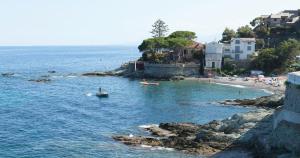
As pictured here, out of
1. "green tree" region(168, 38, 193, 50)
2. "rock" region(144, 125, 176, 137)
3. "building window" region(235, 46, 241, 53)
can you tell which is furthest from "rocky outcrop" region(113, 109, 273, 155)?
"building window" region(235, 46, 241, 53)

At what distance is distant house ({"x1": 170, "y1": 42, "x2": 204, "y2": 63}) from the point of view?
11725cm

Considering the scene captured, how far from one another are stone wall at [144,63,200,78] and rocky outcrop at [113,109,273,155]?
51968mm

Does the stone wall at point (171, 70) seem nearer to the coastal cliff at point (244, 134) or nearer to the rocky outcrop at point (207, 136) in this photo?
the coastal cliff at point (244, 134)

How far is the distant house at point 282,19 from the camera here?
436 ft

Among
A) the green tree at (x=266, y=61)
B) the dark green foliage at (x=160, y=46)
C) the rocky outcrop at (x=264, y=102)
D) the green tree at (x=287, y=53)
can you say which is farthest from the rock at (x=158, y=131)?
the dark green foliage at (x=160, y=46)

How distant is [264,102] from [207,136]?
2596cm

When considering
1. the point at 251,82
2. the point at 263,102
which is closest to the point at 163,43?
the point at 251,82

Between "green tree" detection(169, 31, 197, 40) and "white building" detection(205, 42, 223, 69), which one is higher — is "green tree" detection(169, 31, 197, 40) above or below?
above

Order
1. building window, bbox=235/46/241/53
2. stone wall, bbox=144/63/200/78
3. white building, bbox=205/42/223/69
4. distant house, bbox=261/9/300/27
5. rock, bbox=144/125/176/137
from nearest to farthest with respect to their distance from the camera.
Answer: rock, bbox=144/125/176/137
stone wall, bbox=144/63/200/78
white building, bbox=205/42/223/69
building window, bbox=235/46/241/53
distant house, bbox=261/9/300/27

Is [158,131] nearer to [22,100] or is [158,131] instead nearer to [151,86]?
[22,100]

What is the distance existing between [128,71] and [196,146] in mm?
72384

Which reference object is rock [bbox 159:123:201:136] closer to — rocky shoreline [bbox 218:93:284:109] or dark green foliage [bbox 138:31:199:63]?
rocky shoreline [bbox 218:93:284:109]

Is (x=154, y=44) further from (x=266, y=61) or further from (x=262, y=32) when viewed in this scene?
(x=262, y=32)

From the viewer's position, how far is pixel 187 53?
119 m
